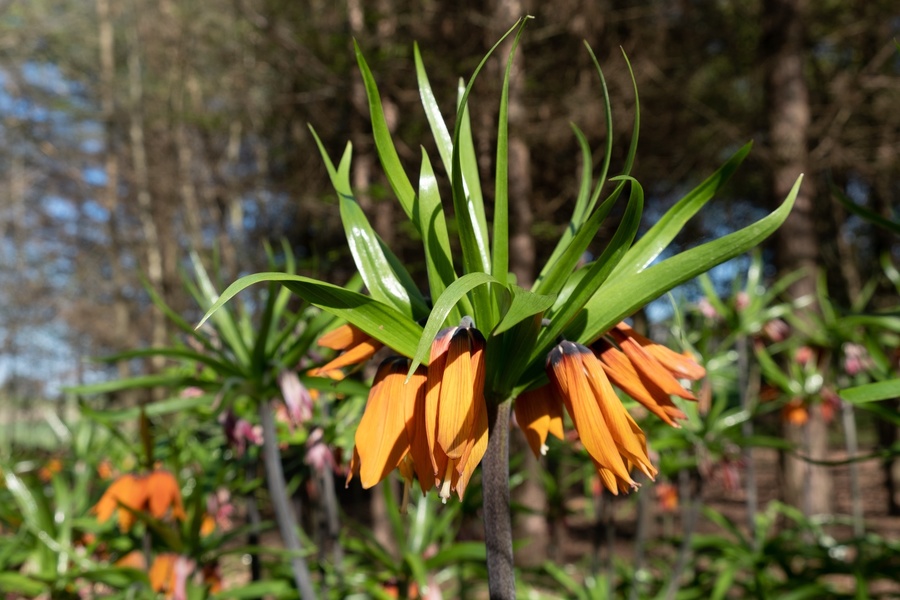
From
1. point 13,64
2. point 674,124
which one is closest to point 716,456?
point 674,124

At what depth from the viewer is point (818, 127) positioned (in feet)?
17.3

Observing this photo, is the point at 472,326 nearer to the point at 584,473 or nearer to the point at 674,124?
the point at 584,473

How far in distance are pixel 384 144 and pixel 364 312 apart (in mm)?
200

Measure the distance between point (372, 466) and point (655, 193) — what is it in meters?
7.64

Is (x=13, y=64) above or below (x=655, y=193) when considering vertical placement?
above

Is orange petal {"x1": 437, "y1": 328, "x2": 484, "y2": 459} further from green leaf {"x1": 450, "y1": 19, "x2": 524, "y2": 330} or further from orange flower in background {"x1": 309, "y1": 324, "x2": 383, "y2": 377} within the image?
orange flower in background {"x1": 309, "y1": 324, "x2": 383, "y2": 377}

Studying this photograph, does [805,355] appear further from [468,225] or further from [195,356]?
[468,225]

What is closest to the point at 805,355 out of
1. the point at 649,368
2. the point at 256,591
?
the point at 256,591

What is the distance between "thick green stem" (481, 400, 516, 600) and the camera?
2.39 ft

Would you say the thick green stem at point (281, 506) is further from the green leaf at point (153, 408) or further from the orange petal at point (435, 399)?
the orange petal at point (435, 399)

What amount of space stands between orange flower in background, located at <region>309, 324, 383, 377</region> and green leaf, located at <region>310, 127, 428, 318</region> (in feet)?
0.25

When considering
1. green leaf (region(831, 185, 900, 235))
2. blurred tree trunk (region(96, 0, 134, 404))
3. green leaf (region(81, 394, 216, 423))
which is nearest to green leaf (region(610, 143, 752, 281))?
green leaf (region(831, 185, 900, 235))

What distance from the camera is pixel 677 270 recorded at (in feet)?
2.28

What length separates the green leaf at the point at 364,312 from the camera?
69cm
